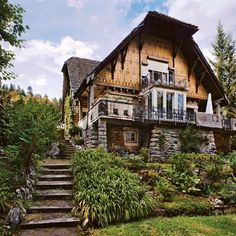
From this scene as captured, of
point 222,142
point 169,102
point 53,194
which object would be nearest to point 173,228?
point 53,194

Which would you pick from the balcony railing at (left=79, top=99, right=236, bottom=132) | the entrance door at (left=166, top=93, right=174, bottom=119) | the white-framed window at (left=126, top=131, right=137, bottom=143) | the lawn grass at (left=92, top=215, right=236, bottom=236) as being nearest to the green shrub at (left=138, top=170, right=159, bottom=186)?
the lawn grass at (left=92, top=215, right=236, bottom=236)

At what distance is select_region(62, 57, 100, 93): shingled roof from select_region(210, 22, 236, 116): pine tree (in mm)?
13396

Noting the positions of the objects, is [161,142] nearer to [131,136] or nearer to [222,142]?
[131,136]

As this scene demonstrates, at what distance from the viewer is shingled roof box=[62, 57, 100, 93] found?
23266 mm

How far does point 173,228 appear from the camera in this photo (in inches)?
269

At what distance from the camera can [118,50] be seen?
18.9 m

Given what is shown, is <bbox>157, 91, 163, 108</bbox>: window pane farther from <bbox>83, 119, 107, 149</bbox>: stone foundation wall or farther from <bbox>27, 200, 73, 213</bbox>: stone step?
<bbox>27, 200, 73, 213</bbox>: stone step

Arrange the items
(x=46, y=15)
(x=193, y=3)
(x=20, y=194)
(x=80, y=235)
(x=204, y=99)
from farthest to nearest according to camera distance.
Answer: (x=204, y=99) → (x=193, y=3) → (x=46, y=15) → (x=20, y=194) → (x=80, y=235)

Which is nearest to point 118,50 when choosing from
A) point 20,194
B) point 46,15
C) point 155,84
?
point 155,84

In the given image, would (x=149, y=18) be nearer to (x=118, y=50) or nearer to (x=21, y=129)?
(x=118, y=50)

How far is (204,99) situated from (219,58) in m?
9.17

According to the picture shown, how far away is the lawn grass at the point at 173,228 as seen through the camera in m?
6.53

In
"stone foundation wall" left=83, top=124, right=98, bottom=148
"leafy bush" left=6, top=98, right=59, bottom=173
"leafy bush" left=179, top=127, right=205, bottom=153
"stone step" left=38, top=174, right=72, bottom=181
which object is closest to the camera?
"leafy bush" left=6, top=98, right=59, bottom=173

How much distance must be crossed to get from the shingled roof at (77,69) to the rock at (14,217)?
16.7 m
